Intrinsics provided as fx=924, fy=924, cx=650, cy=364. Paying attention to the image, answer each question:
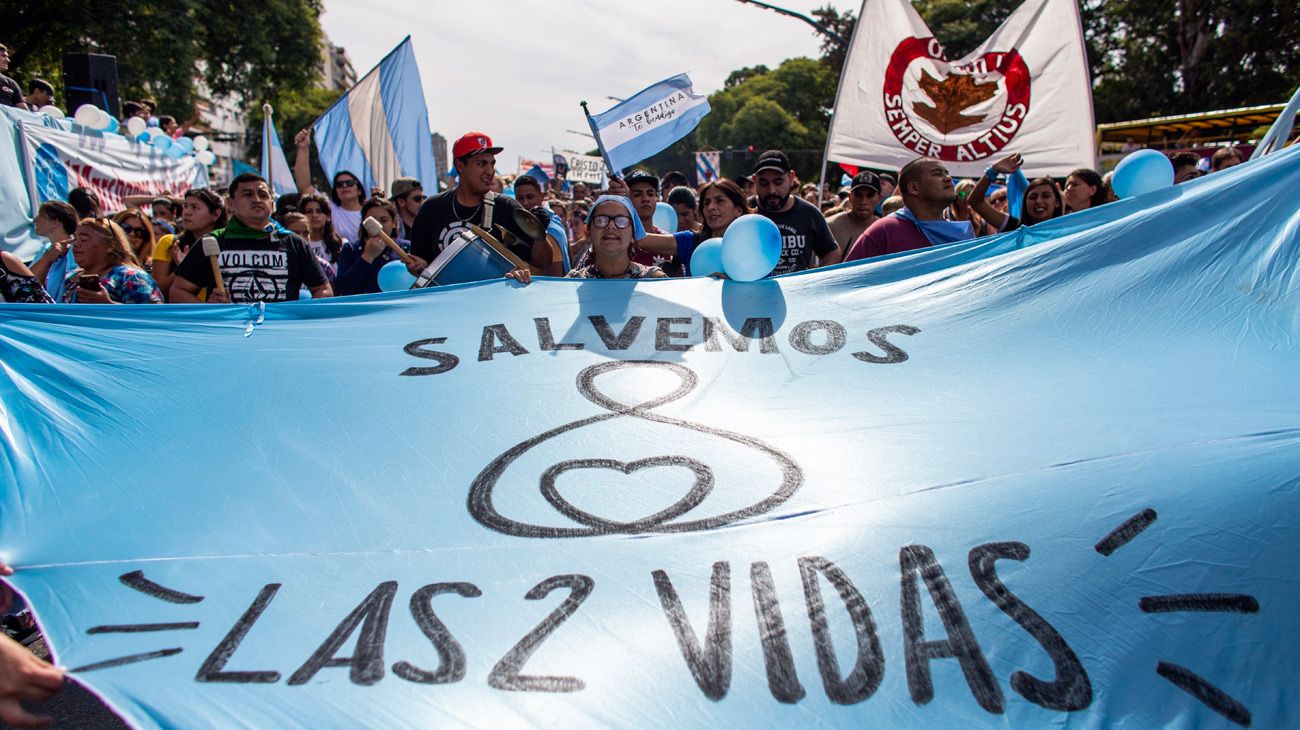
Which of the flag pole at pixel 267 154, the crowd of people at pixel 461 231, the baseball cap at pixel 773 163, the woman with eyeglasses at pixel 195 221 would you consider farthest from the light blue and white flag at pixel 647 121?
the flag pole at pixel 267 154

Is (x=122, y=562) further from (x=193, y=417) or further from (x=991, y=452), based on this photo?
(x=991, y=452)

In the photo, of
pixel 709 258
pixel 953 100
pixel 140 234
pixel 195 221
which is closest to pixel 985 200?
pixel 953 100

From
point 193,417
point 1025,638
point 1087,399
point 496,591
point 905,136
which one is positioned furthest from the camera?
point 905,136

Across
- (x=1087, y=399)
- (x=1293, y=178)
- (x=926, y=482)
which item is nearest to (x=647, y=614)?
(x=926, y=482)

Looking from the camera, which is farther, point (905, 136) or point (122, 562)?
point (905, 136)

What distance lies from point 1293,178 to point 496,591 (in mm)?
2802

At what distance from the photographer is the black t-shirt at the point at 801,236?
4.77m

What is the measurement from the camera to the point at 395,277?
14.4 ft

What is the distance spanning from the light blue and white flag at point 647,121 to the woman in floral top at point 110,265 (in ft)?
10.2

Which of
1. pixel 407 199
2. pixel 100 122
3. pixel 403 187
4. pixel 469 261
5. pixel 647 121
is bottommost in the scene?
pixel 469 261

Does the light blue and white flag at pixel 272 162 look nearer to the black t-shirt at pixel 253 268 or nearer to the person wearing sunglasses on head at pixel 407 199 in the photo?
the person wearing sunglasses on head at pixel 407 199

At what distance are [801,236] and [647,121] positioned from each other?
2.42m

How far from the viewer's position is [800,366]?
292 cm

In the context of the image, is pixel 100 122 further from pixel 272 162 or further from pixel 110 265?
pixel 110 265
